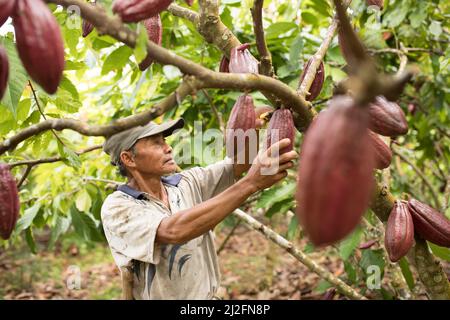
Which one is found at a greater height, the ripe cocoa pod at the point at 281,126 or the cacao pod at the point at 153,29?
the cacao pod at the point at 153,29

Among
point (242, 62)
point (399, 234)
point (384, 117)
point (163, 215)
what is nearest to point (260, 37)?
point (242, 62)

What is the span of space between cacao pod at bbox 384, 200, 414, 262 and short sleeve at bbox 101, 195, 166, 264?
2.12 ft

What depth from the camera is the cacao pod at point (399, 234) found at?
130 cm

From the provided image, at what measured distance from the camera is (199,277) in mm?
1815

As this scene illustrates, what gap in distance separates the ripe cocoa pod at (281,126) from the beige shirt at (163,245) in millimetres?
537

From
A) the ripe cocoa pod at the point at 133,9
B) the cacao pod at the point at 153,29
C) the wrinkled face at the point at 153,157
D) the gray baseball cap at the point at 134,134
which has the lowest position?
the wrinkled face at the point at 153,157

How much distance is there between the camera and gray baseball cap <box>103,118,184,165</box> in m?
1.81

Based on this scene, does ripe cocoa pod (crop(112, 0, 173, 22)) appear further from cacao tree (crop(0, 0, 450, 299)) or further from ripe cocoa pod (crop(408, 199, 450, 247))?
ripe cocoa pod (crop(408, 199, 450, 247))

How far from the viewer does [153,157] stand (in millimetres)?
1827

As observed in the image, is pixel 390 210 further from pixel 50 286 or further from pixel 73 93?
pixel 50 286

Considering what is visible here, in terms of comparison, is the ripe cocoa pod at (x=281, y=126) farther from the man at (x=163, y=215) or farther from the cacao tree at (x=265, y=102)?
the man at (x=163, y=215)

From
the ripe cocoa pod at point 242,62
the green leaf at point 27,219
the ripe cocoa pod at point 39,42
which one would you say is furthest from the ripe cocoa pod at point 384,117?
the green leaf at point 27,219

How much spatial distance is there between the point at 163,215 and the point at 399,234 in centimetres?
73
